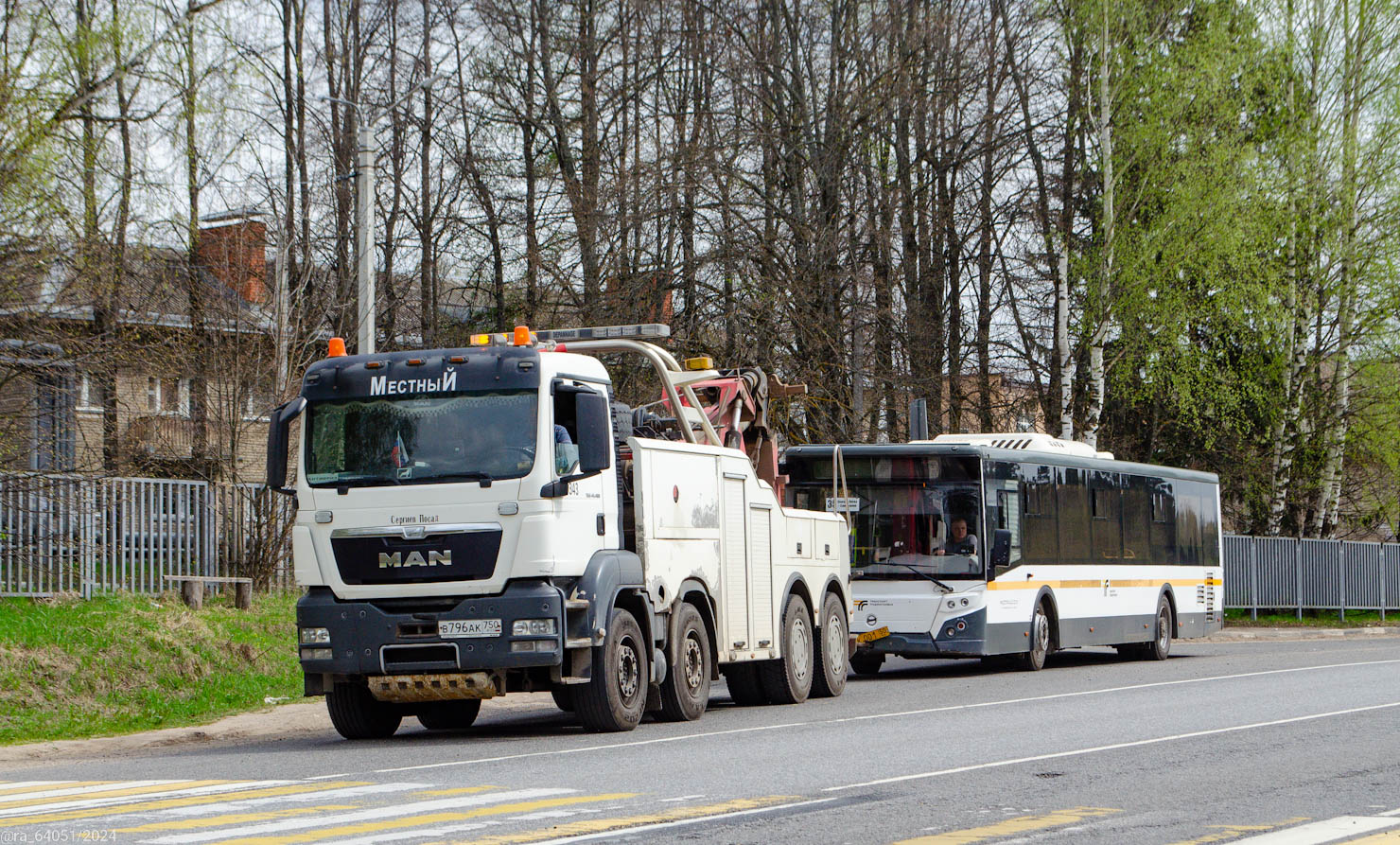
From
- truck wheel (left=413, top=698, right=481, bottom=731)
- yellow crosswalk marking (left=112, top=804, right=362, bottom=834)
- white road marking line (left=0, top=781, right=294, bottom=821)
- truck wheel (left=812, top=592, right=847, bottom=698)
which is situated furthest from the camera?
truck wheel (left=812, top=592, right=847, bottom=698)

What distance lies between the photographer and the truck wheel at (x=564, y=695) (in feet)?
45.7

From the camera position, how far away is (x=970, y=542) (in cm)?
2166

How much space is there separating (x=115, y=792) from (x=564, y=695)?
4.69 m

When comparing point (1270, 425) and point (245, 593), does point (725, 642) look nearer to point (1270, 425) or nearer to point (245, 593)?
point (245, 593)

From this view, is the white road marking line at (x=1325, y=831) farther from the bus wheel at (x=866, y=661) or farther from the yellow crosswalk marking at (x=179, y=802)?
the bus wheel at (x=866, y=661)

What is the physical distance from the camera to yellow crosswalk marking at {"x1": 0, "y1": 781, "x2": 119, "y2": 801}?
33.8ft

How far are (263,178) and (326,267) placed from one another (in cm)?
208

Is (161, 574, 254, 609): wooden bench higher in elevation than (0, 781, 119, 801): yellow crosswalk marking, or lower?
higher

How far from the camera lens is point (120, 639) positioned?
60.1ft

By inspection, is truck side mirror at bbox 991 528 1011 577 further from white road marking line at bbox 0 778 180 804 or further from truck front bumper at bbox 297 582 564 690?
white road marking line at bbox 0 778 180 804

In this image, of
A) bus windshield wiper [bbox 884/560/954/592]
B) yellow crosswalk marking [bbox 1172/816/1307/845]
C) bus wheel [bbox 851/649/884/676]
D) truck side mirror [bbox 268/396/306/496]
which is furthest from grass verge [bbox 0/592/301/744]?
yellow crosswalk marking [bbox 1172/816/1307/845]

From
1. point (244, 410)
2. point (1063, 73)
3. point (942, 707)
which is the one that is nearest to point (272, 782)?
point (942, 707)

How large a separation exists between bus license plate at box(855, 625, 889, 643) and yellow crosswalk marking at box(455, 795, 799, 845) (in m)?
12.4

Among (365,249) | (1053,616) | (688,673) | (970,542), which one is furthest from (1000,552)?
(365,249)
